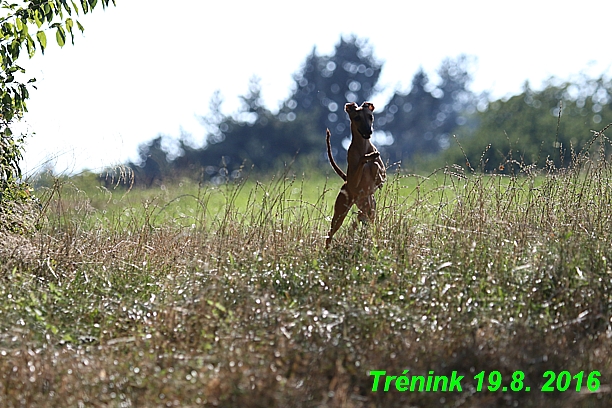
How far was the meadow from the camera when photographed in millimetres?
3568

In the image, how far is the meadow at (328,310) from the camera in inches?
140

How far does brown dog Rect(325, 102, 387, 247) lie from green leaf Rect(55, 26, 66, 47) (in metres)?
2.48

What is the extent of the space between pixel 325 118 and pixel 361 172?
4251 cm

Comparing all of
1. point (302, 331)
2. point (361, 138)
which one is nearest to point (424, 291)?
point (302, 331)

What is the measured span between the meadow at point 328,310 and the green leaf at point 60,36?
130cm

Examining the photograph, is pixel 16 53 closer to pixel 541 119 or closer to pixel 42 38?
pixel 42 38

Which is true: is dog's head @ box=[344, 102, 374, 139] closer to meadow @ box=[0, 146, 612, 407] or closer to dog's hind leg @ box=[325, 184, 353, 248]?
dog's hind leg @ box=[325, 184, 353, 248]

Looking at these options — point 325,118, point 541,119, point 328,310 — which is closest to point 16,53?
point 328,310

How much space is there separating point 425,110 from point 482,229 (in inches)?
1929

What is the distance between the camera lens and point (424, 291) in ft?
14.6

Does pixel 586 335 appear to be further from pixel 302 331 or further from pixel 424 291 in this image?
pixel 302 331

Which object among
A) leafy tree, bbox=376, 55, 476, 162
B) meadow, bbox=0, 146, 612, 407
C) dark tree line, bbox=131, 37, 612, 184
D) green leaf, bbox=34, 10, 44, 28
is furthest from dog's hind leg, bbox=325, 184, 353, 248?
leafy tree, bbox=376, 55, 476, 162

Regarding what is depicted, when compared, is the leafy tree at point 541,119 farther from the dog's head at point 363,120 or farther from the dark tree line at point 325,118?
the dog's head at point 363,120

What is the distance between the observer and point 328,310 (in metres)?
4.38
